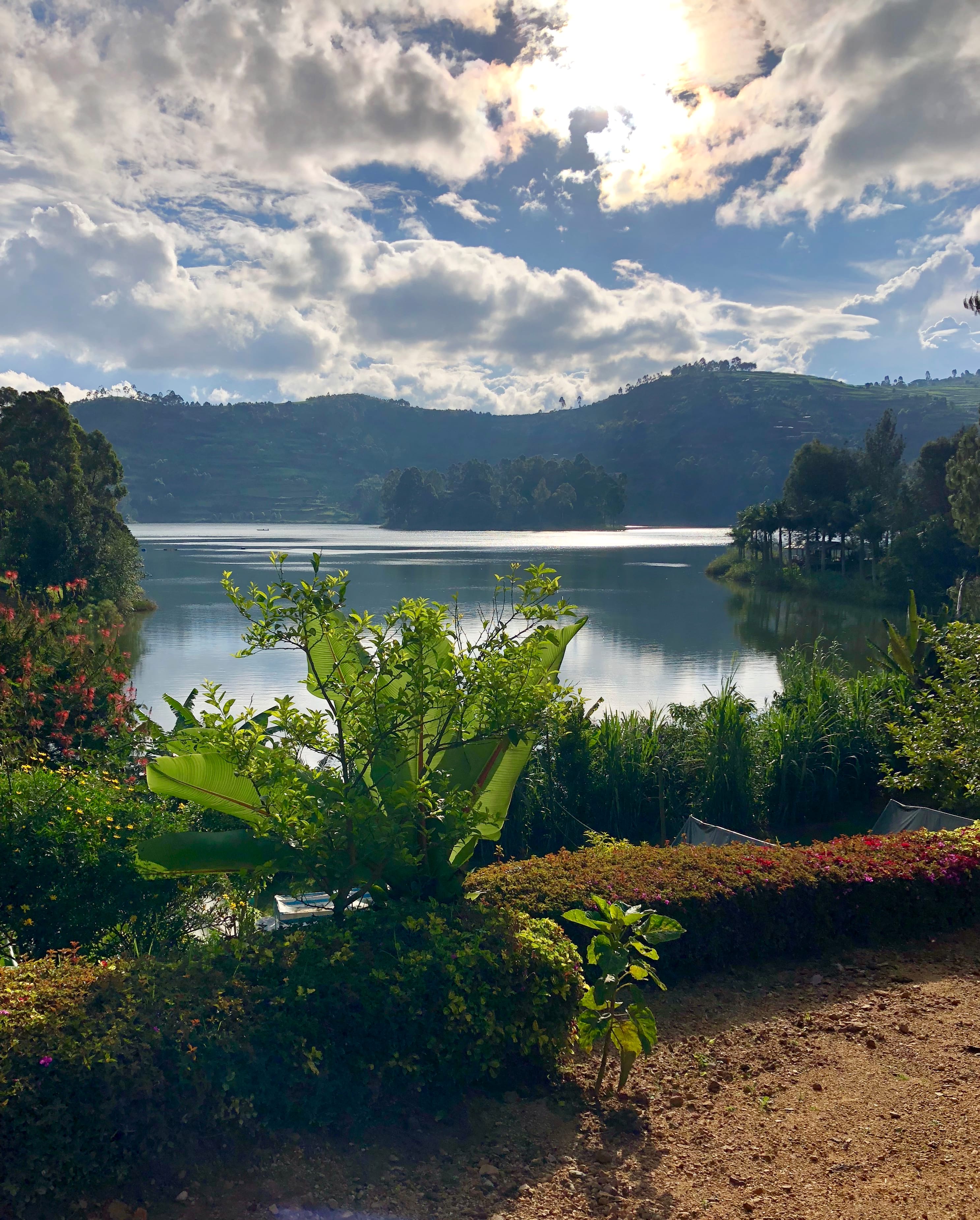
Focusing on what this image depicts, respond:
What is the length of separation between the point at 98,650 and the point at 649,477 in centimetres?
16146

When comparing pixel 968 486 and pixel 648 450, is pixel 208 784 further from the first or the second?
pixel 648 450

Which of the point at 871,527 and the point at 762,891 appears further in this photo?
the point at 871,527

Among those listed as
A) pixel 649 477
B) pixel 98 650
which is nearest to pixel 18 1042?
pixel 98 650

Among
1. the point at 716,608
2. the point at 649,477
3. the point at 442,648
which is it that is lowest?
the point at 716,608

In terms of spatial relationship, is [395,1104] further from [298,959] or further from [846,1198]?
[846,1198]

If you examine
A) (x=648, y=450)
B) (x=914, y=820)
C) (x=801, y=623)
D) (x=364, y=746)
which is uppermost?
(x=648, y=450)

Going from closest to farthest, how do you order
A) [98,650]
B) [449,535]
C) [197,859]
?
[197,859] < [98,650] < [449,535]

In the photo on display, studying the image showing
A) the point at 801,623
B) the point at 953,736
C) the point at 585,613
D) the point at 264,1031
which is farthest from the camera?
the point at 801,623

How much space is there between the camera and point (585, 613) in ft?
107

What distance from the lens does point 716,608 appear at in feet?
117

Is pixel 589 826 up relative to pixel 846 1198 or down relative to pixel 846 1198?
down

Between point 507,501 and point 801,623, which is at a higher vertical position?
point 507,501

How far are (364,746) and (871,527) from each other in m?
44.0

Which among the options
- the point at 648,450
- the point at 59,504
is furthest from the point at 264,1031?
the point at 648,450
